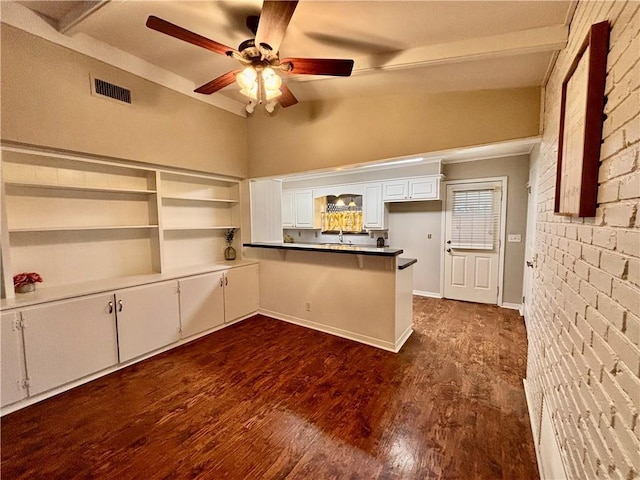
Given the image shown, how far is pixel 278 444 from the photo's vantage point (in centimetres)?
176

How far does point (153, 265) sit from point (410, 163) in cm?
417

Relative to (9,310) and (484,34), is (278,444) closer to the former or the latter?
(9,310)

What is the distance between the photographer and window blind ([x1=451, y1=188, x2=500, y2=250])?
438 centimetres

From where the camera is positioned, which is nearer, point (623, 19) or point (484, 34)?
point (623, 19)

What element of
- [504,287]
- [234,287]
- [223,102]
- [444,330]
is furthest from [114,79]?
[504,287]

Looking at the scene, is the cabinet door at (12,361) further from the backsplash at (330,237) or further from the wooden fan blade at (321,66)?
the backsplash at (330,237)

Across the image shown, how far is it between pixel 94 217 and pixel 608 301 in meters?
3.84

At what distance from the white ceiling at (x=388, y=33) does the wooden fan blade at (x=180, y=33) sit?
0.37m

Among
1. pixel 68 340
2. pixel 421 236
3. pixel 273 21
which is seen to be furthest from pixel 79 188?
pixel 421 236

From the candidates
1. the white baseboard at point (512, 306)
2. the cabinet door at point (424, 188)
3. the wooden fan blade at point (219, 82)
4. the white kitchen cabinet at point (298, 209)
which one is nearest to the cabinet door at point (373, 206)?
the cabinet door at point (424, 188)

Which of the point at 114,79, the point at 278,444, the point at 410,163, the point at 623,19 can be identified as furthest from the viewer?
the point at 410,163

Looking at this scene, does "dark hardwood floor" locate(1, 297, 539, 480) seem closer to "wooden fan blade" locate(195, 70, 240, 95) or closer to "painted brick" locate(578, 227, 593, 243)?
"painted brick" locate(578, 227, 593, 243)

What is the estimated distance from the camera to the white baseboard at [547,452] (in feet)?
4.02

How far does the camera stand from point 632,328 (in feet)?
2.32
